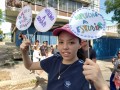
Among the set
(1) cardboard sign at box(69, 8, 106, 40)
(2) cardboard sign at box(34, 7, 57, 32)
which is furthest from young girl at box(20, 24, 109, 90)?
(2) cardboard sign at box(34, 7, 57, 32)

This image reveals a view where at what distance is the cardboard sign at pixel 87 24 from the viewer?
83.3 inches

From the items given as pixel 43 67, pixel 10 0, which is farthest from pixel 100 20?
pixel 10 0

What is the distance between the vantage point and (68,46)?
7.35 ft

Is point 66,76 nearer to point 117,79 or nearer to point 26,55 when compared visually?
point 26,55

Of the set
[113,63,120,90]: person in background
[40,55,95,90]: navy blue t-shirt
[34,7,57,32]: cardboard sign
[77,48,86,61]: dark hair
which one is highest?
[34,7,57,32]: cardboard sign

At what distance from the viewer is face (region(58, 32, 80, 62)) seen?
7.34ft

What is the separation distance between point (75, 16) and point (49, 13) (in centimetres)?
125

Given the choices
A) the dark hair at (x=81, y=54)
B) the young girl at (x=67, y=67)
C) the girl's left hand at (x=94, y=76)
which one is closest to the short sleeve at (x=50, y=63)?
the young girl at (x=67, y=67)

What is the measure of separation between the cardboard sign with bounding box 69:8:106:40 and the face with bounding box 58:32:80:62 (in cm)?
17

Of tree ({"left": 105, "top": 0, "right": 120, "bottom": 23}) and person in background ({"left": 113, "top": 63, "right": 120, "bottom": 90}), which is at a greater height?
tree ({"left": 105, "top": 0, "right": 120, "bottom": 23})

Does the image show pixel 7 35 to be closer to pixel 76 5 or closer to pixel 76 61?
pixel 76 5

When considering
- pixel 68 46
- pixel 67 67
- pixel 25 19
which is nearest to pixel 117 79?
pixel 25 19

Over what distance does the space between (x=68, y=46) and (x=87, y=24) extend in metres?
0.28

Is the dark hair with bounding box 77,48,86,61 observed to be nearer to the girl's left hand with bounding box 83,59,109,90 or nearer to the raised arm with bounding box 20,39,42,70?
the raised arm with bounding box 20,39,42,70
